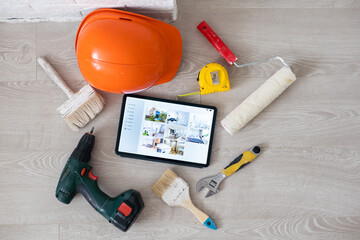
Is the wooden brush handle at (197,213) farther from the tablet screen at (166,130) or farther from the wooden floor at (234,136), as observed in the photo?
the tablet screen at (166,130)

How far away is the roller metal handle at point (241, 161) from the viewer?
807 millimetres

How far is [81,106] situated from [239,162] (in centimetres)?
49

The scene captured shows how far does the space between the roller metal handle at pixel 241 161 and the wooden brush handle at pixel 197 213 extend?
5.3 inches

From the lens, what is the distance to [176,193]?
80 cm

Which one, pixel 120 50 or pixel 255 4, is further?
pixel 255 4

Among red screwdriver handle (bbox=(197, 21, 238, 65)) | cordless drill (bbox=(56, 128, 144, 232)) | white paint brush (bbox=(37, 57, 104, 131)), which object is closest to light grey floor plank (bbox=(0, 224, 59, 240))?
cordless drill (bbox=(56, 128, 144, 232))

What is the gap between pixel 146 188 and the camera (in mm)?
822

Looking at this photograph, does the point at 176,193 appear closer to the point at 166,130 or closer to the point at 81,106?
the point at 166,130

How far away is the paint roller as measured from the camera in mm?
780

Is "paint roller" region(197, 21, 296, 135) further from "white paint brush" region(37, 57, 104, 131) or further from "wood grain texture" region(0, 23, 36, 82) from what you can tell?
"wood grain texture" region(0, 23, 36, 82)

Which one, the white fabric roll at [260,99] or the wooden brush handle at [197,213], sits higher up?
the white fabric roll at [260,99]

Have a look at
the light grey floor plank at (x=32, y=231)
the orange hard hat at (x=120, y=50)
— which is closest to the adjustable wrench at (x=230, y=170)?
the orange hard hat at (x=120, y=50)

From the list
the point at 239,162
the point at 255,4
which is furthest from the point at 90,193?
the point at 255,4

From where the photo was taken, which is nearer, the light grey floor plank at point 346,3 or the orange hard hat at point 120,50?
the orange hard hat at point 120,50
